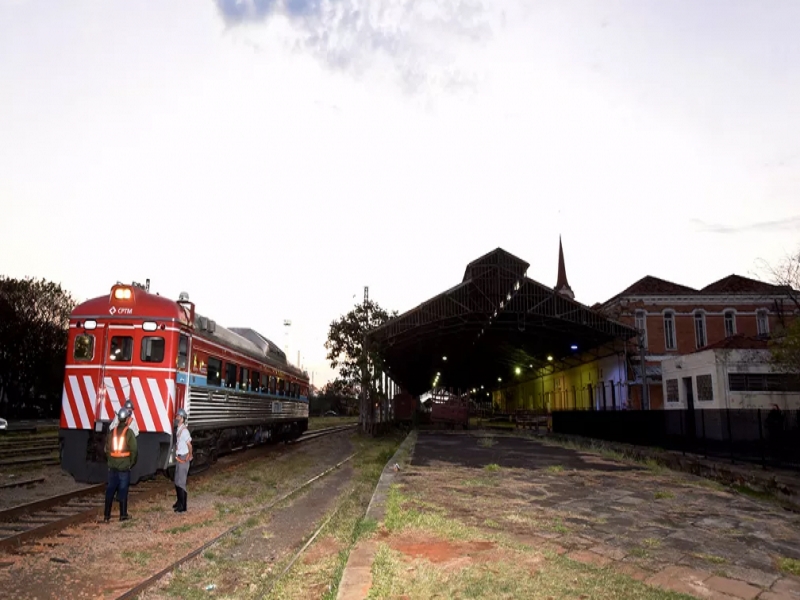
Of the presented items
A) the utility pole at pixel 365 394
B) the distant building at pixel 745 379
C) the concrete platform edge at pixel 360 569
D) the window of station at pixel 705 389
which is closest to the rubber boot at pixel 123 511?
the concrete platform edge at pixel 360 569

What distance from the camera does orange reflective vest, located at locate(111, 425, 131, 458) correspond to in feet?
30.9

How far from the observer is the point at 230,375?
50.0ft

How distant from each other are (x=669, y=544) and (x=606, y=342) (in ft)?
98.2

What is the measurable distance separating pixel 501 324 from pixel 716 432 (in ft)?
58.8

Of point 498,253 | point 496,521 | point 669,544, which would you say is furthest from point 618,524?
point 498,253

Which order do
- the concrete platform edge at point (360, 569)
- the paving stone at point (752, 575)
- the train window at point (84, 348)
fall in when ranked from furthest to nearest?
the train window at point (84, 348)
the paving stone at point (752, 575)
the concrete platform edge at point (360, 569)

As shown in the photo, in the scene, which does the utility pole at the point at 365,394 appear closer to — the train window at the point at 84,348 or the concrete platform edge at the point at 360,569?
the train window at the point at 84,348

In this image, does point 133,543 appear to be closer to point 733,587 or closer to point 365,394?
point 733,587

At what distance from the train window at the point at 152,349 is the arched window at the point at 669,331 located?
113 ft

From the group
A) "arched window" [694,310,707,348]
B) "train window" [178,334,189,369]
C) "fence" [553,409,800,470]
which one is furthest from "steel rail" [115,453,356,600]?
"arched window" [694,310,707,348]

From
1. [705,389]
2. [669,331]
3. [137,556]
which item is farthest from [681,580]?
[669,331]

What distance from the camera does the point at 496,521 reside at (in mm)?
8328

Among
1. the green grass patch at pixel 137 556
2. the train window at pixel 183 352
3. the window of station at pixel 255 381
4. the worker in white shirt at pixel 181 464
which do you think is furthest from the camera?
the window of station at pixel 255 381

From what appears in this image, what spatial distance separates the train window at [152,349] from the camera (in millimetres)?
11516
